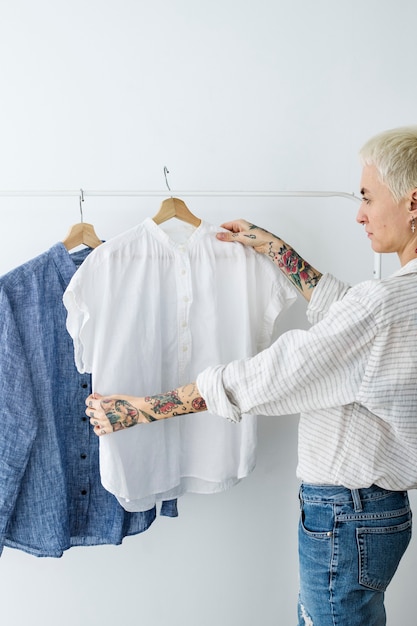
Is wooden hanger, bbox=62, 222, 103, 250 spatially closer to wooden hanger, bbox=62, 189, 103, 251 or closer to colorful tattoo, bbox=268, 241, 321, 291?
wooden hanger, bbox=62, 189, 103, 251

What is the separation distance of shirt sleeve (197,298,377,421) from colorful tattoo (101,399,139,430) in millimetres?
209

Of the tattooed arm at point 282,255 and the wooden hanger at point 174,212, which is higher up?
the wooden hanger at point 174,212

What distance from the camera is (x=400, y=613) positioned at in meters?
2.27

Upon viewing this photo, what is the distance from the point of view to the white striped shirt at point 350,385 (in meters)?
1.29

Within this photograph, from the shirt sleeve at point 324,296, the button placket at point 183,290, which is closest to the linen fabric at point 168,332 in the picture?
the button placket at point 183,290

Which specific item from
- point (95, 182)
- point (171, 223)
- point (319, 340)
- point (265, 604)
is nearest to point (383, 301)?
point (319, 340)

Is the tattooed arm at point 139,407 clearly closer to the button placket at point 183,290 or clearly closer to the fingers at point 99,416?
the fingers at point 99,416

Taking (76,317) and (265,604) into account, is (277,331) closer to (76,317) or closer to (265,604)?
(76,317)

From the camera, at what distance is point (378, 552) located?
4.68ft

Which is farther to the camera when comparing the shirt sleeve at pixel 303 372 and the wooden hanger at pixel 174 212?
the wooden hanger at pixel 174 212

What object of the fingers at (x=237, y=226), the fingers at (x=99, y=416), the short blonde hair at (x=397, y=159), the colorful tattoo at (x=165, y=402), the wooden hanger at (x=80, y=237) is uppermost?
the short blonde hair at (x=397, y=159)

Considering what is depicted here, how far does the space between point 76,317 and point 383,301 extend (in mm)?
731

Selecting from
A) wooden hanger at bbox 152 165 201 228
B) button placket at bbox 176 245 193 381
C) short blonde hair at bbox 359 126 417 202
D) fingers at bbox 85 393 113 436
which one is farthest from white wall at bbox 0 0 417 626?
short blonde hair at bbox 359 126 417 202

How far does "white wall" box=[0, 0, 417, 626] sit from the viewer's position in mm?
1934
